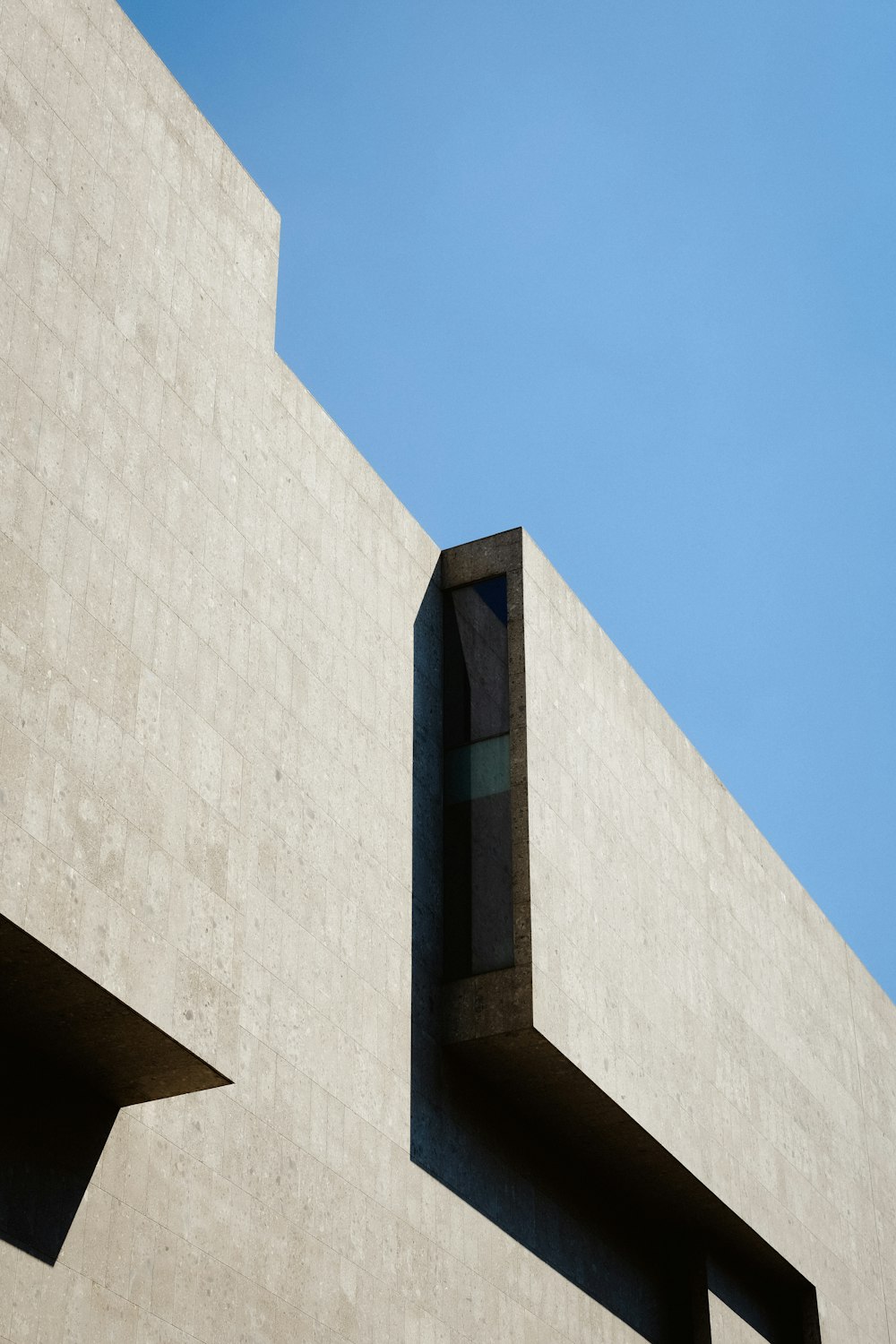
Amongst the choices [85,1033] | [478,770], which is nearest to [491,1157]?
[478,770]

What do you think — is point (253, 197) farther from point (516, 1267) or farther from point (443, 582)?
point (516, 1267)

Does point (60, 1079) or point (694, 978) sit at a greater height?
point (694, 978)

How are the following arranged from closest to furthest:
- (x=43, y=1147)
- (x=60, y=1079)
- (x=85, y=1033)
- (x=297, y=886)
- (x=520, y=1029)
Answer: (x=85, y=1033) → (x=43, y=1147) → (x=60, y=1079) → (x=297, y=886) → (x=520, y=1029)

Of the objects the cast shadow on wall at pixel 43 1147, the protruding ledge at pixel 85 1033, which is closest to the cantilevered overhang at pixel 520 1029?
the protruding ledge at pixel 85 1033

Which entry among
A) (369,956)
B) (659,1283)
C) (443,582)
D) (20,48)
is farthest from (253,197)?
(659,1283)

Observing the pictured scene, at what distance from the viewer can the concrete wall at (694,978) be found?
23828 millimetres

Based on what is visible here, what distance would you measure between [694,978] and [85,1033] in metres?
Answer: 13.5

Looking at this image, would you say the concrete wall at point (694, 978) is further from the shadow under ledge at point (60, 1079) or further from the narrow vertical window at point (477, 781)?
the shadow under ledge at point (60, 1079)

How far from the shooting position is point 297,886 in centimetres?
1962

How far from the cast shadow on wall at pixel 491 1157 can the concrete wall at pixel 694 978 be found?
1285 mm

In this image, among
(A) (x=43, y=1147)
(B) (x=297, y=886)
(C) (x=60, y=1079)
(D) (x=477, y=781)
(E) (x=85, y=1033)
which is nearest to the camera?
(E) (x=85, y=1033)

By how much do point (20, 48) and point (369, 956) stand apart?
34.0ft

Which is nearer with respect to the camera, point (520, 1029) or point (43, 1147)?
point (43, 1147)

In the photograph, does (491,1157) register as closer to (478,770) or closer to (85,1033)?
(478,770)
